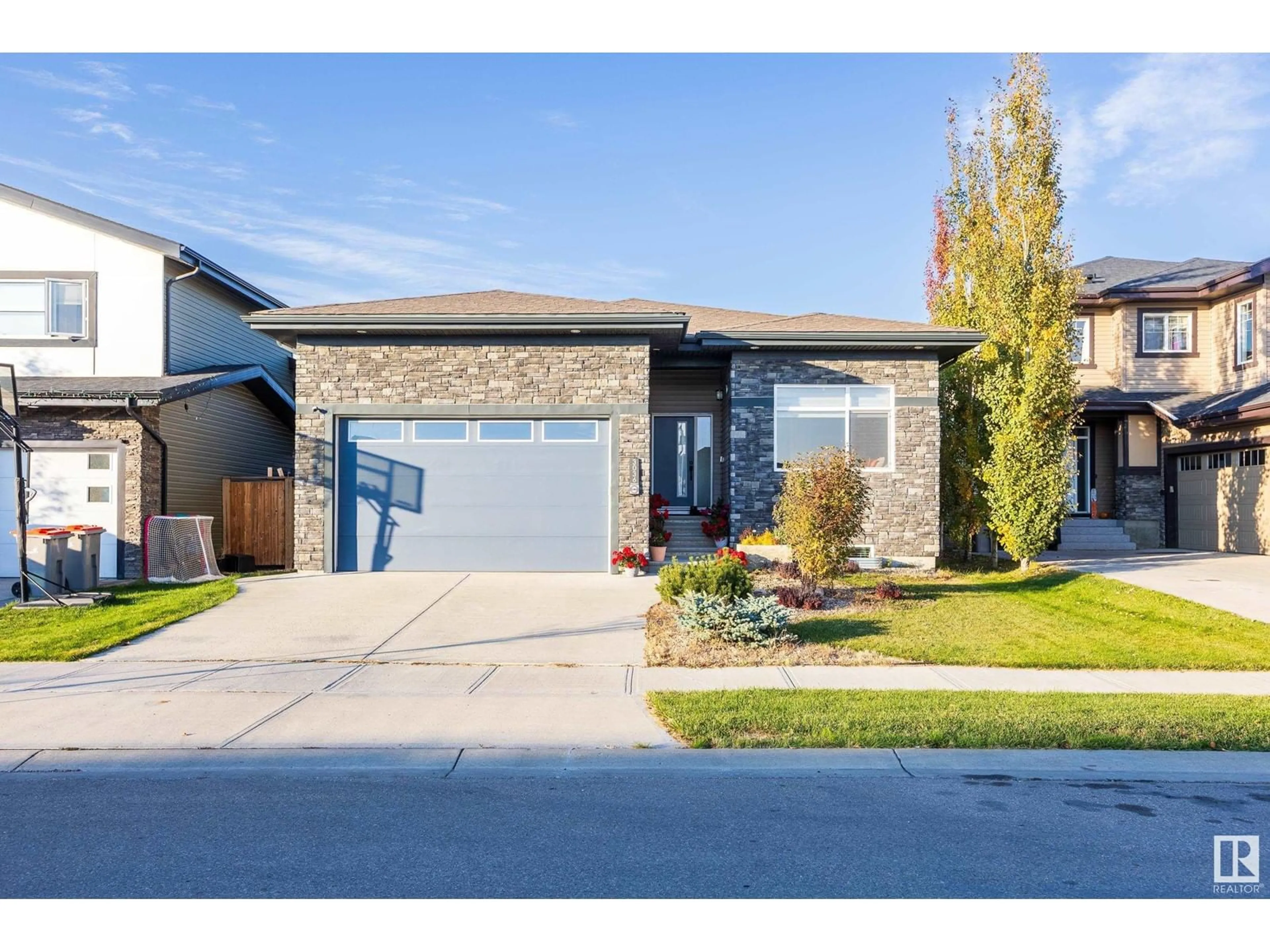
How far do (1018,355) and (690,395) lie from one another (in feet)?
20.6

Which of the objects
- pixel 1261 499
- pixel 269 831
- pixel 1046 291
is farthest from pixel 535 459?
pixel 1261 499

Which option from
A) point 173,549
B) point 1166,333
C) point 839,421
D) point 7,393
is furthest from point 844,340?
point 7,393

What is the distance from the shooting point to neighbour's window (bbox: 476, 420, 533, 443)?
15891 mm

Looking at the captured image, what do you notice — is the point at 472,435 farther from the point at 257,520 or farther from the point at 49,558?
the point at 49,558

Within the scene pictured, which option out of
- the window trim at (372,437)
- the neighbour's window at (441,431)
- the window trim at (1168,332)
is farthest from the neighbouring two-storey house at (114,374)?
the window trim at (1168,332)

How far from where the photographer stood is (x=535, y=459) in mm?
15852

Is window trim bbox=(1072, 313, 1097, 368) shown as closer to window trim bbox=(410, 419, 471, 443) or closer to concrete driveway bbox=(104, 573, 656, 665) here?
concrete driveway bbox=(104, 573, 656, 665)

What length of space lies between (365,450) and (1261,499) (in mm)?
17717

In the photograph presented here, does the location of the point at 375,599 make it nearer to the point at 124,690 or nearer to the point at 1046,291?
the point at 124,690

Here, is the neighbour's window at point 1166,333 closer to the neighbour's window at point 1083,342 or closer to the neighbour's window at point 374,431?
the neighbour's window at point 1083,342

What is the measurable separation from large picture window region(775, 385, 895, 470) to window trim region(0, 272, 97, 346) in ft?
41.9

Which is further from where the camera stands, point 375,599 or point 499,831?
point 375,599

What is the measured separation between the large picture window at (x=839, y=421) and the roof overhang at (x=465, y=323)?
119 inches

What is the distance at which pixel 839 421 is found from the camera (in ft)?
55.5
